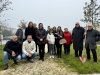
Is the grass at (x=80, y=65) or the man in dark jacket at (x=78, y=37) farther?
the man in dark jacket at (x=78, y=37)

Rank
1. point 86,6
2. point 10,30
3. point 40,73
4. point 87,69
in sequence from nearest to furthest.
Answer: point 40,73
point 87,69
point 86,6
point 10,30

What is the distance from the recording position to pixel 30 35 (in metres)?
14.7

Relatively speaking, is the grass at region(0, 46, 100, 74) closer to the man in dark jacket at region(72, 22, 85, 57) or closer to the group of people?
the group of people

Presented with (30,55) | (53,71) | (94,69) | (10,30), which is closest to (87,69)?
(94,69)

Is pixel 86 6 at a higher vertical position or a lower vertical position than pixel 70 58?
higher

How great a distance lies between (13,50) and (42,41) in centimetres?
153

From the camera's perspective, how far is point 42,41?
49.7 ft

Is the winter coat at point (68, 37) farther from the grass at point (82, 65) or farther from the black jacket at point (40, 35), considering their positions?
the black jacket at point (40, 35)

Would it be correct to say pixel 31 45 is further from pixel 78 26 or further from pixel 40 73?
pixel 78 26

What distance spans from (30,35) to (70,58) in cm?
284

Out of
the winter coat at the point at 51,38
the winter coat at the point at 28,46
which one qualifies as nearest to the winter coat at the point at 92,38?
the winter coat at the point at 51,38

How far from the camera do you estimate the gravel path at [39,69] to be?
13508mm

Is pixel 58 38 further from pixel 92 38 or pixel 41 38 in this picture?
pixel 92 38

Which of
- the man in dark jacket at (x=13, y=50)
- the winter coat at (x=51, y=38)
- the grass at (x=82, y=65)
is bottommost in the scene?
the grass at (x=82, y=65)
